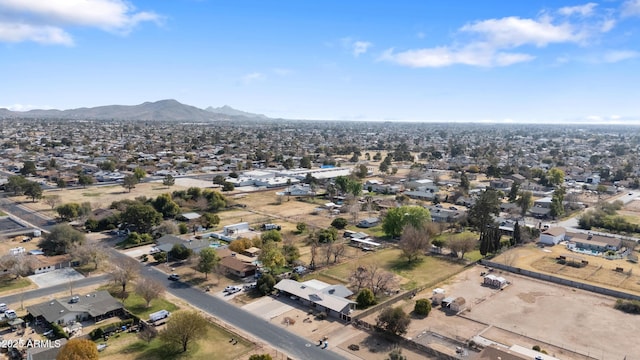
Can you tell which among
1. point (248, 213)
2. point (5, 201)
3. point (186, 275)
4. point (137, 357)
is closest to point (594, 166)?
point (248, 213)

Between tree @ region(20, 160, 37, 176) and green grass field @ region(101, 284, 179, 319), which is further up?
tree @ region(20, 160, 37, 176)

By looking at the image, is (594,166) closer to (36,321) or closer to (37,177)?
(36,321)

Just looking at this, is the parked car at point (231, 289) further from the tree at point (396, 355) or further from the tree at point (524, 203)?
the tree at point (524, 203)

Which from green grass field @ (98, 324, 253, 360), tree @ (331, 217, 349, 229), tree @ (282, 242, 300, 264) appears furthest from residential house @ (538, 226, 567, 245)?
green grass field @ (98, 324, 253, 360)

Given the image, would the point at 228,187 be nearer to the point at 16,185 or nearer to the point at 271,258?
the point at 16,185

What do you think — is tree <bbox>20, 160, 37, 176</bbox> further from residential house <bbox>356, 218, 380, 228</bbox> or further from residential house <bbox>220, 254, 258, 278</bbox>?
residential house <bbox>356, 218, 380, 228</bbox>

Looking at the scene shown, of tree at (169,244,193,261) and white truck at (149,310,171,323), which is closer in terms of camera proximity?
white truck at (149,310,171,323)
